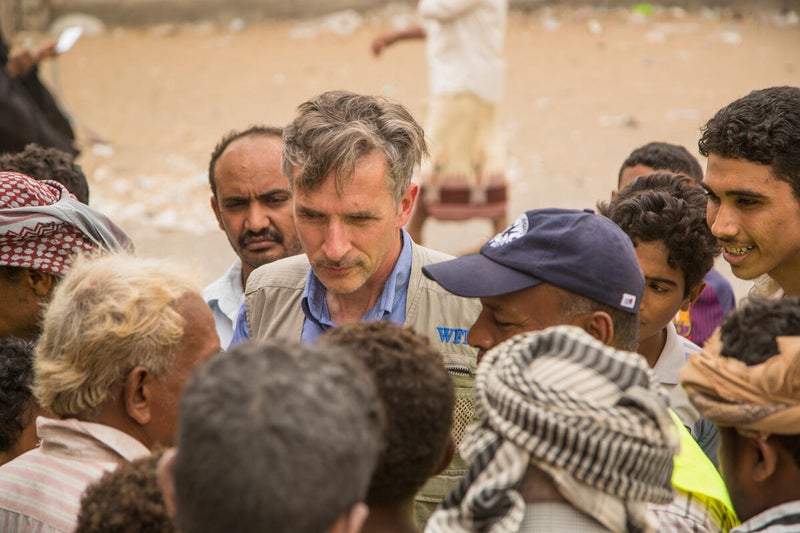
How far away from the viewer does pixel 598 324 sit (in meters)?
2.52

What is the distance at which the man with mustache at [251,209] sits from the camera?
4.02m

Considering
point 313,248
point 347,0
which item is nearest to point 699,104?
point 347,0

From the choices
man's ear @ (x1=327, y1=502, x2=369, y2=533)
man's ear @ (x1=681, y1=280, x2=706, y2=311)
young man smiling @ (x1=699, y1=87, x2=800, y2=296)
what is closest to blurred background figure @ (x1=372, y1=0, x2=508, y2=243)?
man's ear @ (x1=681, y1=280, x2=706, y2=311)

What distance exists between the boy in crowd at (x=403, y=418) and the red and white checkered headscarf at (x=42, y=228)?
5.01 feet

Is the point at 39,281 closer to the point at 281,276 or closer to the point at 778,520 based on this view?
the point at 281,276

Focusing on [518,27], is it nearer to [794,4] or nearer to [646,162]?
[794,4]

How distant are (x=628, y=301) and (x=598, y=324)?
0.10 meters

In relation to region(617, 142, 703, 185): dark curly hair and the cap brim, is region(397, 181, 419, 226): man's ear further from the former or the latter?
region(617, 142, 703, 185): dark curly hair

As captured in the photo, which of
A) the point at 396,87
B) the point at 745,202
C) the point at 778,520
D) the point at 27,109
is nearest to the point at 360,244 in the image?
the point at 745,202

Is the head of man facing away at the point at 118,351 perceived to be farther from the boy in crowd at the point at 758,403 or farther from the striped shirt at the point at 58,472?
the boy in crowd at the point at 758,403

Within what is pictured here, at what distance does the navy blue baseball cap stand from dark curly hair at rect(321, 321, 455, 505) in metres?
0.58

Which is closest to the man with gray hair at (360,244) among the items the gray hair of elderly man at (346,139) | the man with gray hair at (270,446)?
the gray hair of elderly man at (346,139)

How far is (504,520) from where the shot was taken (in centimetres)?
184

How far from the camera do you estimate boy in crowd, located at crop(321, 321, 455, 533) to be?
193 cm
